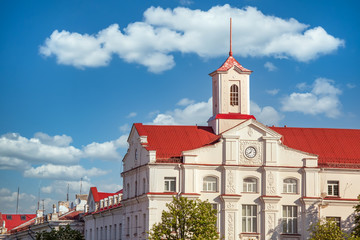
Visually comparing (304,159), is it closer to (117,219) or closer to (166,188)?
(166,188)

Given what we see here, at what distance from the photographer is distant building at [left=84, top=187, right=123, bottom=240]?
101956 mm

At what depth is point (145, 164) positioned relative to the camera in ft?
289

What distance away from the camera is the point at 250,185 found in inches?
3465

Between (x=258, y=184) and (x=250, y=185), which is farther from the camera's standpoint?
(x=250, y=185)

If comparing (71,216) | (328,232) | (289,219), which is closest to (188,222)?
(328,232)

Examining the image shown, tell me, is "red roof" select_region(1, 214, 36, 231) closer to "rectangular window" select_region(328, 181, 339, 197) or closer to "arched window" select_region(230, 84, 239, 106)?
"arched window" select_region(230, 84, 239, 106)

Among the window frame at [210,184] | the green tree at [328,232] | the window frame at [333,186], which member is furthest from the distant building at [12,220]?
the green tree at [328,232]

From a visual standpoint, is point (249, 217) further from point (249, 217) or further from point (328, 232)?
point (328, 232)

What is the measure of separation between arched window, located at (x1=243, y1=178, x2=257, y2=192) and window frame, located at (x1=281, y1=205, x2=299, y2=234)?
3.85 meters

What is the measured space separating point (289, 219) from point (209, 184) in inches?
372

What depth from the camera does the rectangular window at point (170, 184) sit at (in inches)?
3406

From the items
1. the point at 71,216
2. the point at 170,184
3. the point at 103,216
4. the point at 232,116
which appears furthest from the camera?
the point at 71,216

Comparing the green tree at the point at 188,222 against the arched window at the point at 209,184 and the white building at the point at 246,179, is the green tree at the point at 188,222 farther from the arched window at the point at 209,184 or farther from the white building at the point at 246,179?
the arched window at the point at 209,184

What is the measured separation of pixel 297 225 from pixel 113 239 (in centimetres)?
2613
